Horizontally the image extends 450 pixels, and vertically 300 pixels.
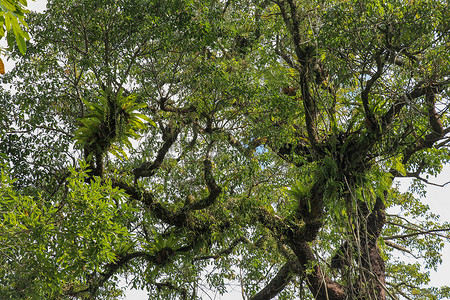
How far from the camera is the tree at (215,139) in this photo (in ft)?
13.3

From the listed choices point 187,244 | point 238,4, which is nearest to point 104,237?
point 187,244

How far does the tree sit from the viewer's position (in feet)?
13.3

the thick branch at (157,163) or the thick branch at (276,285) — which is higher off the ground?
the thick branch at (157,163)

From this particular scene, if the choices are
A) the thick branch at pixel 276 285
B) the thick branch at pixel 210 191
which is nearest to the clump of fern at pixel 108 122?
the thick branch at pixel 210 191

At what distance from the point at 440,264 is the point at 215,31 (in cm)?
547

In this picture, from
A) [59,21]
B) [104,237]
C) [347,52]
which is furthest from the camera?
[59,21]

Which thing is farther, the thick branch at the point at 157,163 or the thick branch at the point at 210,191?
the thick branch at the point at 157,163

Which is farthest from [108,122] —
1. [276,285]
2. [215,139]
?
[276,285]

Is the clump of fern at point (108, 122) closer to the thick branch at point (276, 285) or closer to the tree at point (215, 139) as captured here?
the tree at point (215, 139)

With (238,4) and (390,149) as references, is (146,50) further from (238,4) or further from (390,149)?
(390,149)

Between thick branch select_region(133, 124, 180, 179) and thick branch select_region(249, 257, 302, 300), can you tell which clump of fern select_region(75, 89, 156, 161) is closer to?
thick branch select_region(133, 124, 180, 179)

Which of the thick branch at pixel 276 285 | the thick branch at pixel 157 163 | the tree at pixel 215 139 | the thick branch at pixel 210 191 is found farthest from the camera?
the thick branch at pixel 276 285

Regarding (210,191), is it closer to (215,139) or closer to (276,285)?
(215,139)

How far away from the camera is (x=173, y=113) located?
5695mm
